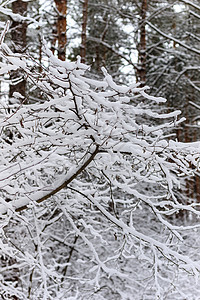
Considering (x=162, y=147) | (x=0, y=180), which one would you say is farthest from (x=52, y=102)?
(x=162, y=147)

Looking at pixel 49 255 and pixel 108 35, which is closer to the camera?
pixel 49 255

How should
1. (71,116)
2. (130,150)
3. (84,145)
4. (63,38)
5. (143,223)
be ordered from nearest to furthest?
1. (71,116)
2. (130,150)
3. (84,145)
4. (63,38)
5. (143,223)

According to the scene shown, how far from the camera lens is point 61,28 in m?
6.52

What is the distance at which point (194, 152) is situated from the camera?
7.23 ft

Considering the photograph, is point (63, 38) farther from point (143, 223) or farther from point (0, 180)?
point (143, 223)

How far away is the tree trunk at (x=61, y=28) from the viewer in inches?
248

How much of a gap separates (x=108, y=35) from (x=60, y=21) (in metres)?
6.40

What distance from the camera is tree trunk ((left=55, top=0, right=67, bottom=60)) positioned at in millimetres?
6297

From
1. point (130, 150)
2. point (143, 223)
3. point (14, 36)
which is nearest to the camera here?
point (130, 150)

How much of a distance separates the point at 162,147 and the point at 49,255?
22.8 feet

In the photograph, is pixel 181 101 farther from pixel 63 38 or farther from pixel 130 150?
pixel 130 150

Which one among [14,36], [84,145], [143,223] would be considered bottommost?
[143,223]

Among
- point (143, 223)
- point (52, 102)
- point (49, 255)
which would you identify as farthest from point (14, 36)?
point (143, 223)

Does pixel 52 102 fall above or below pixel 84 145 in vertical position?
above
